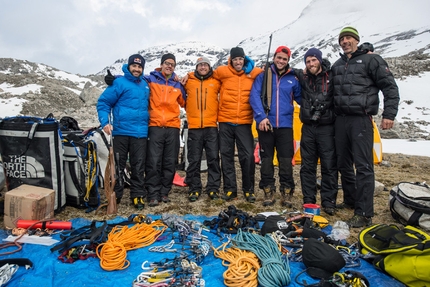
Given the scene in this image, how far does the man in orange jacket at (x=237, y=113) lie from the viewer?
4656 millimetres

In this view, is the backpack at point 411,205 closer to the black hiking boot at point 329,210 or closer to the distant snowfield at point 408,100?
the black hiking boot at point 329,210

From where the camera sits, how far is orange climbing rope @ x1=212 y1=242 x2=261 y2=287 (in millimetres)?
2363

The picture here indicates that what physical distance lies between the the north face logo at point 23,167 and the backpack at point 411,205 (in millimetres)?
4675

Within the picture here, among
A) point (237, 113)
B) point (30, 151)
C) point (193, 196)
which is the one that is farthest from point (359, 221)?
point (30, 151)

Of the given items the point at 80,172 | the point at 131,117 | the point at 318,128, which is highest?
the point at 131,117

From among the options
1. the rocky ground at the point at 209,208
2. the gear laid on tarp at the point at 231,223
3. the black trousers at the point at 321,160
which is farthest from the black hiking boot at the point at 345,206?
the gear laid on tarp at the point at 231,223

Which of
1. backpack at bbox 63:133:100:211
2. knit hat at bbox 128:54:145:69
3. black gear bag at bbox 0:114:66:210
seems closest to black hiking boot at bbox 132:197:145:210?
backpack at bbox 63:133:100:211

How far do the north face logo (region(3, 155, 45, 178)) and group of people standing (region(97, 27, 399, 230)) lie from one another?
3.21 feet

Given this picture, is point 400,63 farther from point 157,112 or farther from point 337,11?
point 337,11

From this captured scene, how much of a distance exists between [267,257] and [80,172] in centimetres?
289

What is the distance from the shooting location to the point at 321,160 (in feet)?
14.1

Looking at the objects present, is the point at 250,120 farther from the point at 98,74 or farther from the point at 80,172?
the point at 98,74

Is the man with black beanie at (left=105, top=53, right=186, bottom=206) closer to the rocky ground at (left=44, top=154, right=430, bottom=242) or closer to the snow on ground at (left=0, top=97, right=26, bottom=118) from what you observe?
the rocky ground at (left=44, top=154, right=430, bottom=242)

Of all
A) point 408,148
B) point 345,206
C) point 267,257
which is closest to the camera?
point 267,257
